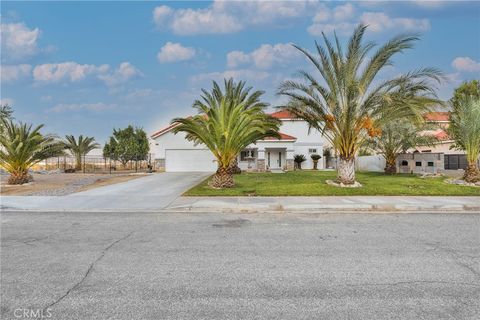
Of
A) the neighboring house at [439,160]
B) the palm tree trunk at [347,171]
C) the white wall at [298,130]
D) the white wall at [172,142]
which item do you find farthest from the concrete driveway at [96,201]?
the white wall at [298,130]

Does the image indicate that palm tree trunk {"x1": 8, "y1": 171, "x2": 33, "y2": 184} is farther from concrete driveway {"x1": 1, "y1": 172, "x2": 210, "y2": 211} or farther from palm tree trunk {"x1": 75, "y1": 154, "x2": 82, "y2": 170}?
palm tree trunk {"x1": 75, "y1": 154, "x2": 82, "y2": 170}

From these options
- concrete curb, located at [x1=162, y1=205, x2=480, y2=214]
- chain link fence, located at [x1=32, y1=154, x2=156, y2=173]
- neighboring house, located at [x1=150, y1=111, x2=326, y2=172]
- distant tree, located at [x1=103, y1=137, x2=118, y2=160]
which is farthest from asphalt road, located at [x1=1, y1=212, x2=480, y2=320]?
distant tree, located at [x1=103, y1=137, x2=118, y2=160]

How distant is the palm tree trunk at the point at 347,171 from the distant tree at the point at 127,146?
2927 centimetres

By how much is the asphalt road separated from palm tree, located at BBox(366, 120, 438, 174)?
1865 cm

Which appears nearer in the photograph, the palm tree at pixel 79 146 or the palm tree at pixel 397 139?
the palm tree at pixel 397 139

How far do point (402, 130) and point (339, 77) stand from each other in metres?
12.0

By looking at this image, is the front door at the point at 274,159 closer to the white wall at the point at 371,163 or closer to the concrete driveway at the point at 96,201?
the white wall at the point at 371,163

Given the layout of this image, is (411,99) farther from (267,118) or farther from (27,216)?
(27,216)

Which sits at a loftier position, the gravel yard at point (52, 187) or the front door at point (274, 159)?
the front door at point (274, 159)

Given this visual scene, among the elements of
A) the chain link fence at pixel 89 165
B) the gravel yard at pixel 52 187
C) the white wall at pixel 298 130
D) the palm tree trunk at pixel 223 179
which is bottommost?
the gravel yard at pixel 52 187

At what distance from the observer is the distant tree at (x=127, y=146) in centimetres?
4533

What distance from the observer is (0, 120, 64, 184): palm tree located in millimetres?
20312

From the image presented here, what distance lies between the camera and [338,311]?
3955 millimetres

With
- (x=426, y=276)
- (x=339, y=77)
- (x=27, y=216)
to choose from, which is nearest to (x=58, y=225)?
(x=27, y=216)
